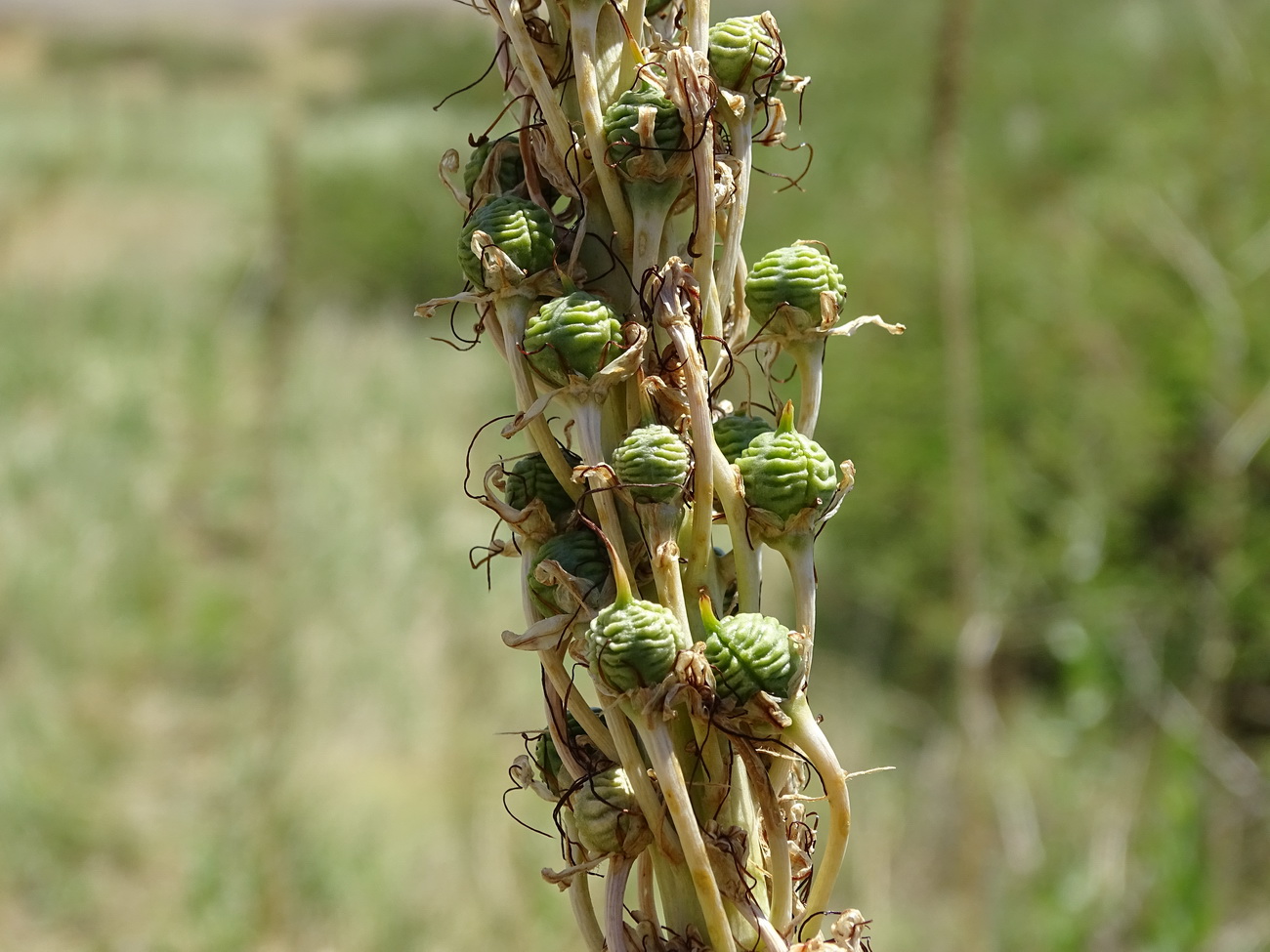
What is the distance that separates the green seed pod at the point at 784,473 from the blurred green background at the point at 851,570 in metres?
2.92

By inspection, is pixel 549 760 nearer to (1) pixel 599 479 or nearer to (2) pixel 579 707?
(2) pixel 579 707

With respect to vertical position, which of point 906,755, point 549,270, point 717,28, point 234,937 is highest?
point 717,28

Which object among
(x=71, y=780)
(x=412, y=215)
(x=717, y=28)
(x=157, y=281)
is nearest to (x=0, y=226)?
(x=157, y=281)

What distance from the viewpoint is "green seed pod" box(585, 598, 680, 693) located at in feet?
3.05

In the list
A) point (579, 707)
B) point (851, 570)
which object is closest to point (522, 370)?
point (579, 707)

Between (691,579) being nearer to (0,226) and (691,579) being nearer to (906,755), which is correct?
(906,755)

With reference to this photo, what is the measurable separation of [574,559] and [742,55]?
0.49 m

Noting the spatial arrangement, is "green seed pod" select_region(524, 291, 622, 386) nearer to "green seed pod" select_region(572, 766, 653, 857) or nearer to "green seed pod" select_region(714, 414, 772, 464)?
"green seed pod" select_region(714, 414, 772, 464)

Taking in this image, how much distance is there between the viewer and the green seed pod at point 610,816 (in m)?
1.02

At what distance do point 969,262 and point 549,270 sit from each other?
32.4ft

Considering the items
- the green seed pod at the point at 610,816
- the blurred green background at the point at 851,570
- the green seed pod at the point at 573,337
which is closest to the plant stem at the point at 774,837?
the green seed pod at the point at 610,816

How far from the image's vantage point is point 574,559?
101 centimetres

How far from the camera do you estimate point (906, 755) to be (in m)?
8.92

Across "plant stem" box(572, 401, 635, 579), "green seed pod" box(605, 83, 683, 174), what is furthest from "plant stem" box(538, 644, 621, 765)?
"green seed pod" box(605, 83, 683, 174)
